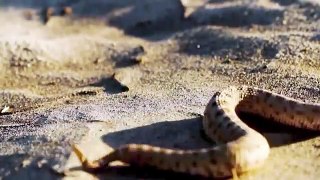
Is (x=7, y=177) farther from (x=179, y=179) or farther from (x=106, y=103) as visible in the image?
(x=106, y=103)

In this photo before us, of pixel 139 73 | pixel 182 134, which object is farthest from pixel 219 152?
pixel 139 73

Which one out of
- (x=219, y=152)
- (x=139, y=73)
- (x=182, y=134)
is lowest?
(x=139, y=73)

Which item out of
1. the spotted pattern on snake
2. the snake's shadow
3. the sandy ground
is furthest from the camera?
the snake's shadow

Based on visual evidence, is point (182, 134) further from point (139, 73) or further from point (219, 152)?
point (139, 73)

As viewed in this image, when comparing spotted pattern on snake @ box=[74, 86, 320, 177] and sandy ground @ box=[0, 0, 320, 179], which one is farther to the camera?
sandy ground @ box=[0, 0, 320, 179]

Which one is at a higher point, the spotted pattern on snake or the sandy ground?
the spotted pattern on snake

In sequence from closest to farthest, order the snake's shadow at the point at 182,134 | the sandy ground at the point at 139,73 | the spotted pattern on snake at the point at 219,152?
the spotted pattern on snake at the point at 219,152 → the sandy ground at the point at 139,73 → the snake's shadow at the point at 182,134
